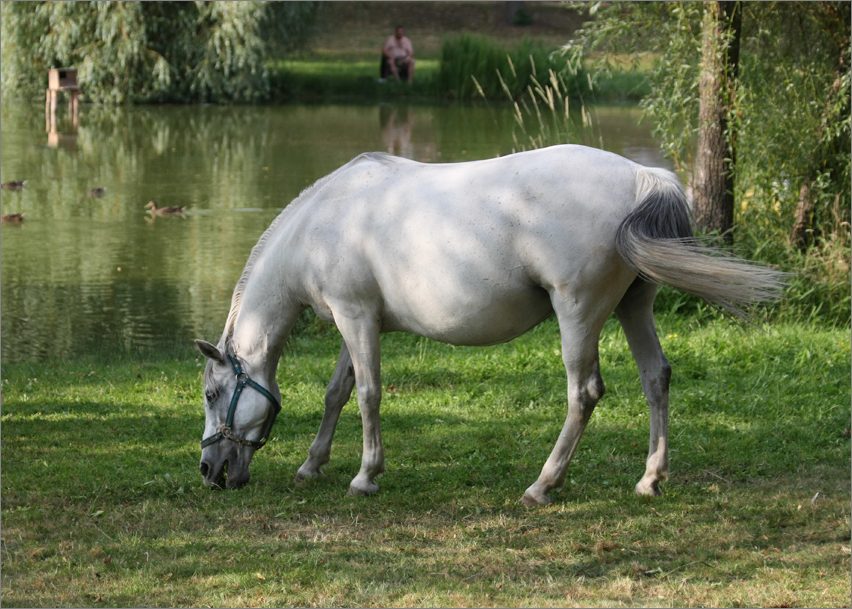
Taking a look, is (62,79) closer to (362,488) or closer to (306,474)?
(306,474)

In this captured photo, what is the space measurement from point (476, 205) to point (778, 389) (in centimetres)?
290

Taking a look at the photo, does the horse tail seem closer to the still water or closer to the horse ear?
the horse ear

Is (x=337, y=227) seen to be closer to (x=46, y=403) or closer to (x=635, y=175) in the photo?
(x=635, y=175)

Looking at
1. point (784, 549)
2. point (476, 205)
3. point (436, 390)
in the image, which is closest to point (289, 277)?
point (476, 205)

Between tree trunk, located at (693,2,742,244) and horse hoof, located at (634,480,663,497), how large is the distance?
3.89m

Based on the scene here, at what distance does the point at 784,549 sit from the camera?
4016mm

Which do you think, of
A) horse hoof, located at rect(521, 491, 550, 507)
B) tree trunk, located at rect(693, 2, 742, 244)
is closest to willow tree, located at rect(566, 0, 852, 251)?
tree trunk, located at rect(693, 2, 742, 244)

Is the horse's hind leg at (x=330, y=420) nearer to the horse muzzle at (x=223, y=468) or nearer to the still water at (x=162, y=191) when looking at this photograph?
the horse muzzle at (x=223, y=468)

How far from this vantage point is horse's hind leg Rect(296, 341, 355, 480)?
194 inches

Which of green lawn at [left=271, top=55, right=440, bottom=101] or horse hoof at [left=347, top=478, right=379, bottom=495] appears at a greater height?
green lawn at [left=271, top=55, right=440, bottom=101]

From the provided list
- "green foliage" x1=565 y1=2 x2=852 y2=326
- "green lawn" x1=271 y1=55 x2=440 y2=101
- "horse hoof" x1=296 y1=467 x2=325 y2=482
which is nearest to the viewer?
"horse hoof" x1=296 y1=467 x2=325 y2=482

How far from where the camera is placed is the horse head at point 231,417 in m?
4.72

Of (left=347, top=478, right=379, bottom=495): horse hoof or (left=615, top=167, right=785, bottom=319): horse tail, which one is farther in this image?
(left=347, top=478, right=379, bottom=495): horse hoof

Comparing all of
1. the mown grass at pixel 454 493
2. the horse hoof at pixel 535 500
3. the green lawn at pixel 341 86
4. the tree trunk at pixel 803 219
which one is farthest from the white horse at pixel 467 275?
the green lawn at pixel 341 86
